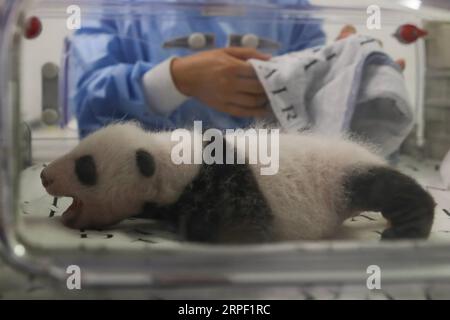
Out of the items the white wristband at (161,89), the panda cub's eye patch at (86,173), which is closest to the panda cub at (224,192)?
the panda cub's eye patch at (86,173)

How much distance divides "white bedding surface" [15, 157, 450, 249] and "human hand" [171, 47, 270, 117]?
0.28 meters

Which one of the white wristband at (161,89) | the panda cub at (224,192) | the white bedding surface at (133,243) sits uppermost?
the white wristband at (161,89)

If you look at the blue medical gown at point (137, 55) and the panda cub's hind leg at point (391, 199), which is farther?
the blue medical gown at point (137, 55)

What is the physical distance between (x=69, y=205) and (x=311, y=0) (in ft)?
2.24

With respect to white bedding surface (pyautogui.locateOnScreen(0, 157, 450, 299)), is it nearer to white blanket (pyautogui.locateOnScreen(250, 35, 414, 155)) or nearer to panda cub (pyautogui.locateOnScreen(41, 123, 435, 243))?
panda cub (pyautogui.locateOnScreen(41, 123, 435, 243))

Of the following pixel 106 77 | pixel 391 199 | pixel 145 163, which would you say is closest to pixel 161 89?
pixel 106 77

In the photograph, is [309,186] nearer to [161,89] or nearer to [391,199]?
[391,199]

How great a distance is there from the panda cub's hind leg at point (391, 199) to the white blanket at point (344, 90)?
17 centimetres

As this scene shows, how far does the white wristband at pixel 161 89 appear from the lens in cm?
80

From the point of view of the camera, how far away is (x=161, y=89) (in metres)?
0.82

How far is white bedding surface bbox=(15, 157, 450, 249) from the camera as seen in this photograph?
1.88ft

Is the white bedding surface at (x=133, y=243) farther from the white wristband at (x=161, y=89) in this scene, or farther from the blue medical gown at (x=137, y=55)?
the white wristband at (x=161, y=89)

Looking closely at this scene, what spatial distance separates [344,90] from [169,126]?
344 millimetres

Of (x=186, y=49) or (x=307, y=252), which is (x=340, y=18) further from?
(x=307, y=252)
